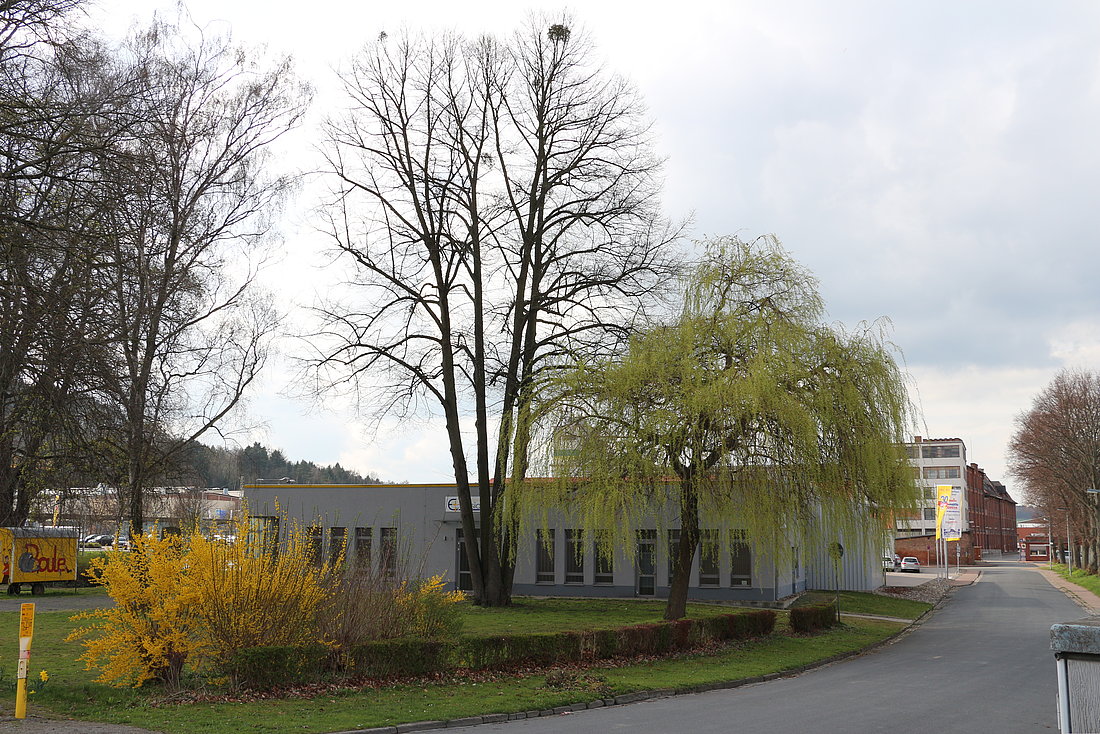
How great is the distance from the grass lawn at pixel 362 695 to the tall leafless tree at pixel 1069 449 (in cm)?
4449

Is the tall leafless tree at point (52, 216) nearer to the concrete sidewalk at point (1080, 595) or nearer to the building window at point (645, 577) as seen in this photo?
the building window at point (645, 577)

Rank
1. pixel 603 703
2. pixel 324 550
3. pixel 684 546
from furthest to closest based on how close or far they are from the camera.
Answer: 1. pixel 684 546
2. pixel 324 550
3. pixel 603 703

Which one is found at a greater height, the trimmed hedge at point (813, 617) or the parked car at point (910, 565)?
the trimmed hedge at point (813, 617)

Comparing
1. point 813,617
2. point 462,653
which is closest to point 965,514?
point 813,617

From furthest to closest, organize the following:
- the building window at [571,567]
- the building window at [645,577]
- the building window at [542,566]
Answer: the building window at [542,566], the building window at [571,567], the building window at [645,577]

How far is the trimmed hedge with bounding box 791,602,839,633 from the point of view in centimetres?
2500

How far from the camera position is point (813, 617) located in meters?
26.0

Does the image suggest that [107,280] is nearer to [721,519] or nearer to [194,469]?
[721,519]

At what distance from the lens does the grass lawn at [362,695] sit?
37.3ft

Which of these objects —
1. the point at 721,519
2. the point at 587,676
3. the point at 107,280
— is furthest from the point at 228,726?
the point at 721,519

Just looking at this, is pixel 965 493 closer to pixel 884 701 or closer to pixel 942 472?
pixel 942 472

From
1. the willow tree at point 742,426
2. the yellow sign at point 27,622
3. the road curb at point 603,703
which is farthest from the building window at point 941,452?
the yellow sign at point 27,622

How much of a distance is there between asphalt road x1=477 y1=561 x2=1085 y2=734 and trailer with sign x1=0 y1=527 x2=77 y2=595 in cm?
2737

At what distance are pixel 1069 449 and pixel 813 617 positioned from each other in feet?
138
